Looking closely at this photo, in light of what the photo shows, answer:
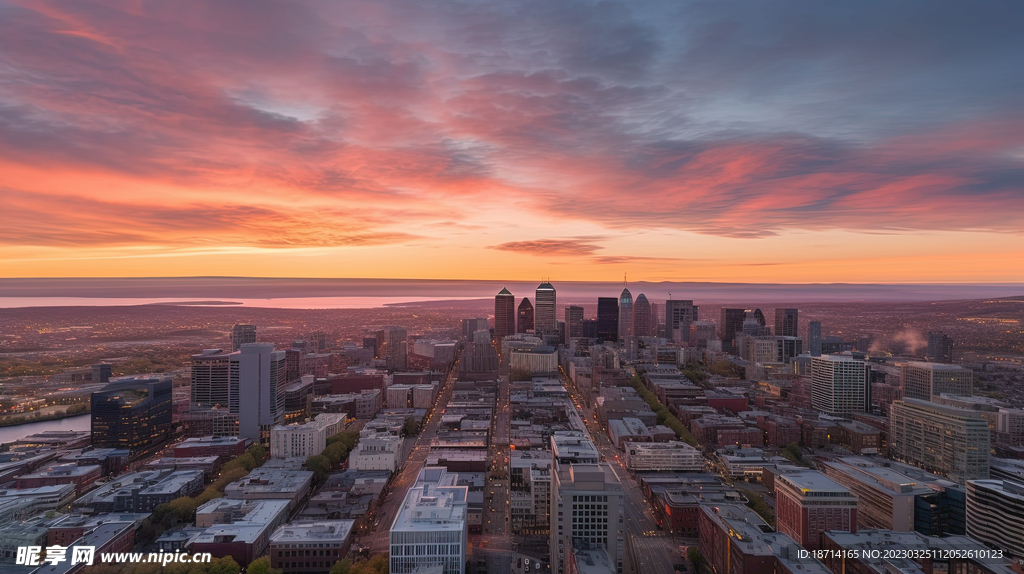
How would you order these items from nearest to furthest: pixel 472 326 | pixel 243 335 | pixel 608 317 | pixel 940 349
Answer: pixel 940 349, pixel 243 335, pixel 608 317, pixel 472 326

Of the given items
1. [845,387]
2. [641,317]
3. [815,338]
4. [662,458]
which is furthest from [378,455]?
[641,317]

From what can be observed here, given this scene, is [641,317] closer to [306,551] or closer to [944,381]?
[944,381]

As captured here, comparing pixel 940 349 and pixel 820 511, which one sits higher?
pixel 940 349

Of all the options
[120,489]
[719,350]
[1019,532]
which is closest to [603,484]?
[1019,532]

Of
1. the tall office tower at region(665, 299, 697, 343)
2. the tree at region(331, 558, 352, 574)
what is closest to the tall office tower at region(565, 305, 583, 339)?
the tall office tower at region(665, 299, 697, 343)

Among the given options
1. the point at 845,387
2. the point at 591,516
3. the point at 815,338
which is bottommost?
the point at 845,387

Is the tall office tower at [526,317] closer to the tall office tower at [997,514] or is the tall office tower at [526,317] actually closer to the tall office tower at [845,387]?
the tall office tower at [845,387]
